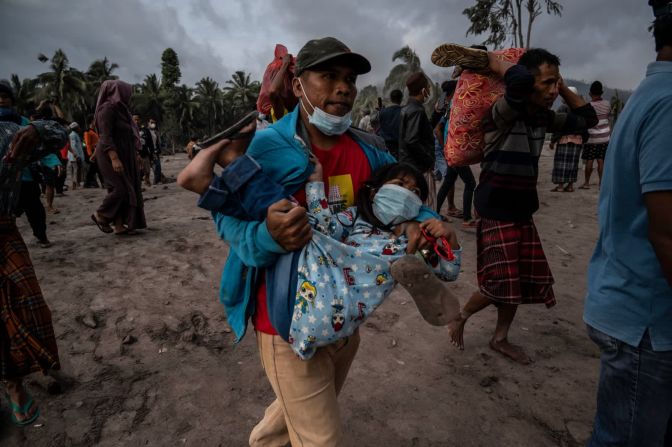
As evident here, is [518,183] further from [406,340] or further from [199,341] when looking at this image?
[199,341]

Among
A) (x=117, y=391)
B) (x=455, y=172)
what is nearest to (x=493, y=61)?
(x=117, y=391)

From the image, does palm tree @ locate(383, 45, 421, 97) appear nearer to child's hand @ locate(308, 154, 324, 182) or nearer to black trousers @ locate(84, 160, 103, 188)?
black trousers @ locate(84, 160, 103, 188)

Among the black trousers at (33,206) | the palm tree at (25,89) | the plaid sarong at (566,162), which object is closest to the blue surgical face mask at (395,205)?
the black trousers at (33,206)

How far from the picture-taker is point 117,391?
2.59m

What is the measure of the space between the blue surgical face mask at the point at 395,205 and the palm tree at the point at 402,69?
31308 millimetres

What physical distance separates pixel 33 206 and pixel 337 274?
554cm

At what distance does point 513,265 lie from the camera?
261 centimetres

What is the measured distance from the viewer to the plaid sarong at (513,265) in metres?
2.62

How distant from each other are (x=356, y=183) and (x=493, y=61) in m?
1.36

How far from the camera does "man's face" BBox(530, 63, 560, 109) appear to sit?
2.28 meters

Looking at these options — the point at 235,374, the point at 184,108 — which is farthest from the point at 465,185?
the point at 184,108

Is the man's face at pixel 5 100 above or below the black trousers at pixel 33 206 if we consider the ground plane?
above

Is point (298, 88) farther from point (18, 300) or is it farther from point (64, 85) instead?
point (64, 85)

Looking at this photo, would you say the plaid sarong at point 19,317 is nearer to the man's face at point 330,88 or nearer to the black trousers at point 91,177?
the man's face at point 330,88
